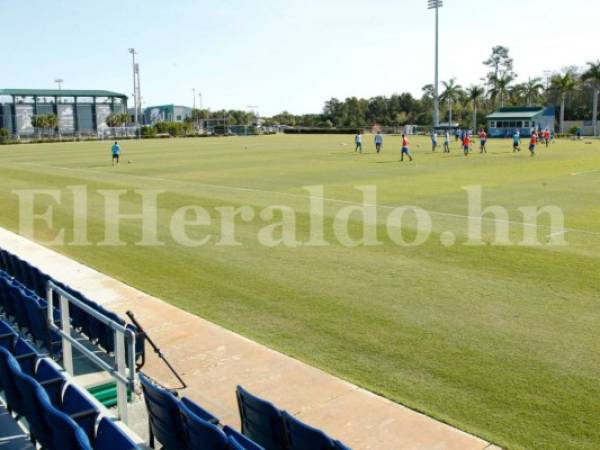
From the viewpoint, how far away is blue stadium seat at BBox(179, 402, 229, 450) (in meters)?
4.15

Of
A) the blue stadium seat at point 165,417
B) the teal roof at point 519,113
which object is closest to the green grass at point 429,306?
the blue stadium seat at point 165,417

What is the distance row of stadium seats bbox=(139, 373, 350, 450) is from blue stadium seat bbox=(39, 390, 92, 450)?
0.69 metres

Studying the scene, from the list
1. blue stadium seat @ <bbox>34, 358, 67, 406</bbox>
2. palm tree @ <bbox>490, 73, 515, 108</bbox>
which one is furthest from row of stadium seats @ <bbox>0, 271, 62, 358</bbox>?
palm tree @ <bbox>490, 73, 515, 108</bbox>

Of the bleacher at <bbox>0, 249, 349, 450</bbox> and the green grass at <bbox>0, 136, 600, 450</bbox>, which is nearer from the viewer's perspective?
the bleacher at <bbox>0, 249, 349, 450</bbox>

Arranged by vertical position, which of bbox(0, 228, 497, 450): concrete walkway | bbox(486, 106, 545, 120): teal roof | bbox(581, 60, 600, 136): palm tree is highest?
bbox(581, 60, 600, 136): palm tree

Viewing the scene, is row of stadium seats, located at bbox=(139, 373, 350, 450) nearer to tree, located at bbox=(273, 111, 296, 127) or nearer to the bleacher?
the bleacher

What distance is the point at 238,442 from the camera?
425 centimetres

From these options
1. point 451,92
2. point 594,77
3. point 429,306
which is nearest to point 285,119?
point 451,92

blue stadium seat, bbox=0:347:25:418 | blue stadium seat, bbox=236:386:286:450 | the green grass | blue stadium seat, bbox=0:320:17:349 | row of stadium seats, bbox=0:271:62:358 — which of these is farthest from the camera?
row of stadium seats, bbox=0:271:62:358

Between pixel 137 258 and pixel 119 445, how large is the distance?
9250 mm

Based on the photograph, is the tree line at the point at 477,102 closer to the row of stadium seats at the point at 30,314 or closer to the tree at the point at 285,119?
the tree at the point at 285,119

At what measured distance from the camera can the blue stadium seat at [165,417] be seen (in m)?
4.67

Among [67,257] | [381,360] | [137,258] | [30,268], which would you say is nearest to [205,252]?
[137,258]

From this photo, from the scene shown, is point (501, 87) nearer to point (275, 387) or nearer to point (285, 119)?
point (285, 119)
